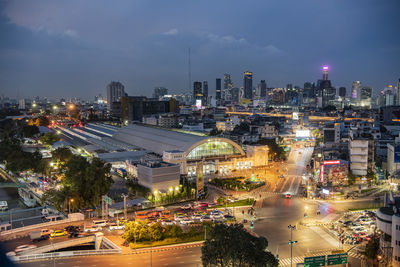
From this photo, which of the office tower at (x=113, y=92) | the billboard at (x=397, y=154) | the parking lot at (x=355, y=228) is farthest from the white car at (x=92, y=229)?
the office tower at (x=113, y=92)

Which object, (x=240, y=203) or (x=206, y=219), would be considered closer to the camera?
(x=206, y=219)

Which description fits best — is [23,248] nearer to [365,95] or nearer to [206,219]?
[206,219]

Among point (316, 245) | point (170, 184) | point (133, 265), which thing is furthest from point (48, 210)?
point (316, 245)

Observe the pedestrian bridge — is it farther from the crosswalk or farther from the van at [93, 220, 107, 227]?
the crosswalk

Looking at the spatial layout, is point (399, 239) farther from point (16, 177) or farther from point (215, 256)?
point (16, 177)

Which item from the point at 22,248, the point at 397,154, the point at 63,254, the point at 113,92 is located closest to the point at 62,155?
the point at 22,248

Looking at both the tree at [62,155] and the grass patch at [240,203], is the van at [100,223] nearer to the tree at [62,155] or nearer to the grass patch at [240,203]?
the grass patch at [240,203]

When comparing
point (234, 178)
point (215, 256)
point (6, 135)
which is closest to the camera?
point (215, 256)

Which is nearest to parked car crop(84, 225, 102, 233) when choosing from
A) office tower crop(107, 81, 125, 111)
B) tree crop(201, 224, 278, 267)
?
tree crop(201, 224, 278, 267)
